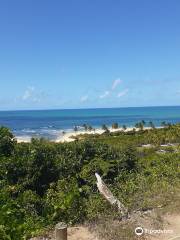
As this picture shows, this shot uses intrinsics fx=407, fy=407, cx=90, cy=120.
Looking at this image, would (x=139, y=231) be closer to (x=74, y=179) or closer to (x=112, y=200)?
(x=112, y=200)

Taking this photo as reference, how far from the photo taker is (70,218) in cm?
1006

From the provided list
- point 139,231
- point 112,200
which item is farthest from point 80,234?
point 139,231

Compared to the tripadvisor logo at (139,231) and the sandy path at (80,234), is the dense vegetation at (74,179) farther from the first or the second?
the tripadvisor logo at (139,231)

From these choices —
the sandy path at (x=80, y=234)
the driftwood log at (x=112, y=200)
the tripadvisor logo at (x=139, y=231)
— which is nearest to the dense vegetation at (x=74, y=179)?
the driftwood log at (x=112, y=200)

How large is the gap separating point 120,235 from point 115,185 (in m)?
3.70

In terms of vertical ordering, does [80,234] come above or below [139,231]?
below

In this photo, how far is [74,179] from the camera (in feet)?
40.0

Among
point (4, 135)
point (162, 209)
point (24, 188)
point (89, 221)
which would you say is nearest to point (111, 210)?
point (89, 221)

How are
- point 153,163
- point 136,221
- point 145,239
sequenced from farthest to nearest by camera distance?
point 153,163
point 136,221
point 145,239

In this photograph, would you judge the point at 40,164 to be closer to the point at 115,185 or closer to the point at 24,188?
the point at 24,188

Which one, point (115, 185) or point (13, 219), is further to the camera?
point (115, 185)

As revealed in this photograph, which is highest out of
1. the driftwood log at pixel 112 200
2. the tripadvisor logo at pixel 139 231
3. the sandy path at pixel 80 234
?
the driftwood log at pixel 112 200

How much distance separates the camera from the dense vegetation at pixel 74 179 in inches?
400

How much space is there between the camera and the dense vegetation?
33.3 feet
